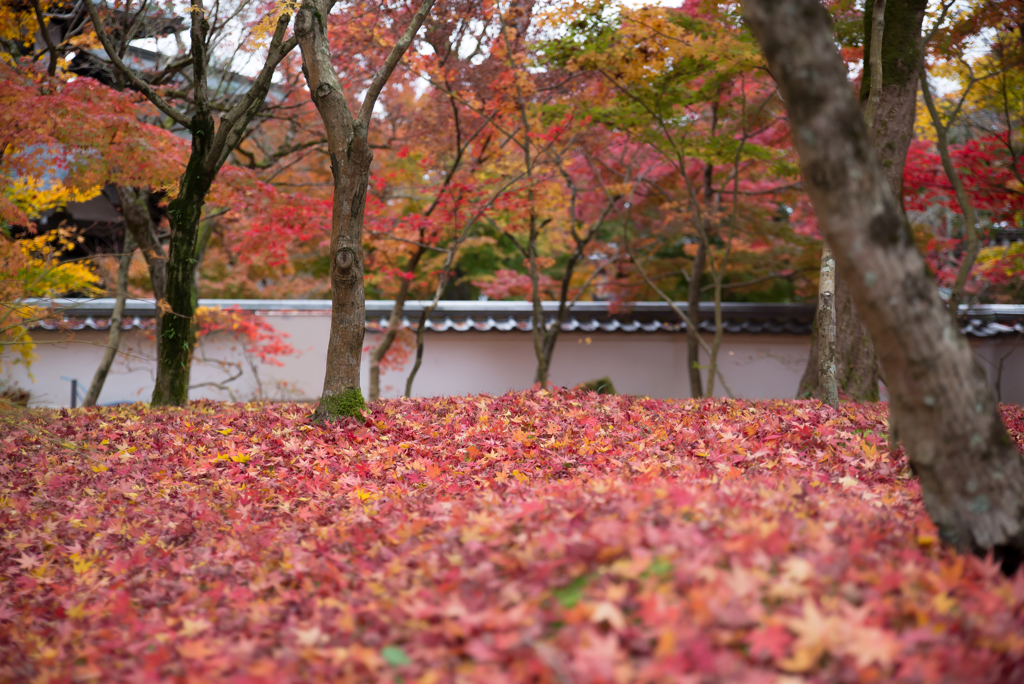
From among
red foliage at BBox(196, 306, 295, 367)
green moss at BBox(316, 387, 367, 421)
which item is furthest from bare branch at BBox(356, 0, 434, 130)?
red foliage at BBox(196, 306, 295, 367)

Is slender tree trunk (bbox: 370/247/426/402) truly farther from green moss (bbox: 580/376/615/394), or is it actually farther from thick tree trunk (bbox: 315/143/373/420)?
thick tree trunk (bbox: 315/143/373/420)

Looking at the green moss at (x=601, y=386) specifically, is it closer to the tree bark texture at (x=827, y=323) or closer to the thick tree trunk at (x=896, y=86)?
the thick tree trunk at (x=896, y=86)

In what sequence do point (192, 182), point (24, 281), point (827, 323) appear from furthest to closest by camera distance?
point (24, 281) → point (192, 182) → point (827, 323)

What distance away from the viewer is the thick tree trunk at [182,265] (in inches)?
289

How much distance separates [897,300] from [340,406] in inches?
173

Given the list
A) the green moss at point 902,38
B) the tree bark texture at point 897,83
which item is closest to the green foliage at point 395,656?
the tree bark texture at point 897,83

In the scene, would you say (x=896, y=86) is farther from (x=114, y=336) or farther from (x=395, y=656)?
(x=114, y=336)

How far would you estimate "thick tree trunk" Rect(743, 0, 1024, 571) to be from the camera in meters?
2.25

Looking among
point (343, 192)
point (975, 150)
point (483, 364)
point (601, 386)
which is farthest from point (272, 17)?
point (975, 150)

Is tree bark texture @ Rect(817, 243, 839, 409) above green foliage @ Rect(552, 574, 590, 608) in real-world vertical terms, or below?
above

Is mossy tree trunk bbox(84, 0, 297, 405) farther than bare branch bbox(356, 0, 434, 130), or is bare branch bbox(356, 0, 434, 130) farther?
mossy tree trunk bbox(84, 0, 297, 405)

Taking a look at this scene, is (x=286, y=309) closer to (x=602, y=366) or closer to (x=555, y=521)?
(x=602, y=366)

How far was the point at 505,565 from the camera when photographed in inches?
92.7

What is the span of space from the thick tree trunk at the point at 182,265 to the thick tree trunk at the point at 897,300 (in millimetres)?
6621
